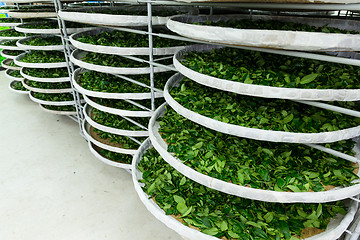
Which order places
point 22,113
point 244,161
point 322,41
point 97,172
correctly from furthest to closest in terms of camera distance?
point 22,113 → point 97,172 → point 244,161 → point 322,41

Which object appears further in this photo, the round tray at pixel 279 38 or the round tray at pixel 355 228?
the round tray at pixel 355 228

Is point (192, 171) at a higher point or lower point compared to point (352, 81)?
lower

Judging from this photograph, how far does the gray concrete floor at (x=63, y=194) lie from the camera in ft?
8.26

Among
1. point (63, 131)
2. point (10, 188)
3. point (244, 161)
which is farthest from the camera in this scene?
point (63, 131)

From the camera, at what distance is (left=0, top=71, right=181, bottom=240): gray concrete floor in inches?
99.1

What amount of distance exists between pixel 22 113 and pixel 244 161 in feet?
16.1

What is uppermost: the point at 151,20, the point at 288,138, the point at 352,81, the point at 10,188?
the point at 151,20

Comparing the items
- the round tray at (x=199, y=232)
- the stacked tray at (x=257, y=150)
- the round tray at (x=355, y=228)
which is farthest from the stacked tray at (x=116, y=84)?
the round tray at (x=355, y=228)

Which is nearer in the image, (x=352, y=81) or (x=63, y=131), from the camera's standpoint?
(x=352, y=81)

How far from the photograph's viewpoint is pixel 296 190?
50.8 inches

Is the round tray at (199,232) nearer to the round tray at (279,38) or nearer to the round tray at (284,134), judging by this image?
the round tray at (284,134)

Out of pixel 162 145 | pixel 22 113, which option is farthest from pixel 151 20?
pixel 22 113

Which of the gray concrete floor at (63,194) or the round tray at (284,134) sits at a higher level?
the round tray at (284,134)

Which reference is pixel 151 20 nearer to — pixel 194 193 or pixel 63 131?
pixel 194 193
